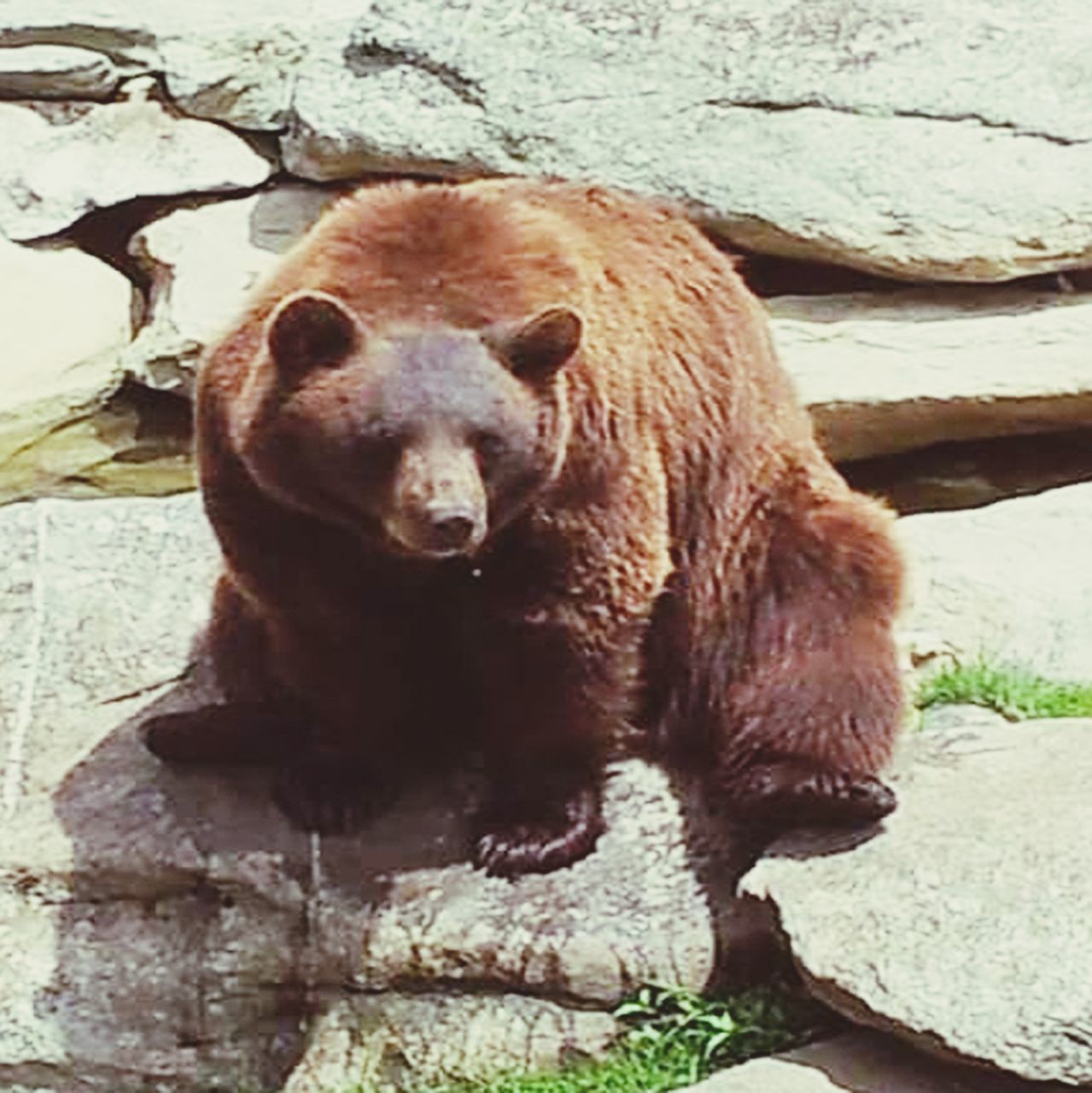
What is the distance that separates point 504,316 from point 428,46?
11.8 feet

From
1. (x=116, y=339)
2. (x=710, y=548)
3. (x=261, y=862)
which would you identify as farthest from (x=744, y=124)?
(x=261, y=862)

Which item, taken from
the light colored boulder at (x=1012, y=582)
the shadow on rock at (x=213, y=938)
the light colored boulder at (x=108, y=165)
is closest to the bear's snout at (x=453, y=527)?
the shadow on rock at (x=213, y=938)

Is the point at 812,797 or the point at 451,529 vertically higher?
the point at 451,529

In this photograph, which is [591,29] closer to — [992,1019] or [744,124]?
[744,124]

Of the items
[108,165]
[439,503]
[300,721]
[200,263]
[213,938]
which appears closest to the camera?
[439,503]

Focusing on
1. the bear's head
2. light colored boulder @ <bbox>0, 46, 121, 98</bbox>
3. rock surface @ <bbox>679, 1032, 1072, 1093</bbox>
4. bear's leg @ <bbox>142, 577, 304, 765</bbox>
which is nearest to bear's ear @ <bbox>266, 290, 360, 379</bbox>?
the bear's head

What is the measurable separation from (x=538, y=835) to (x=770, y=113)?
3.03m

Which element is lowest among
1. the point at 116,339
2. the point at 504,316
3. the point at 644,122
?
the point at 116,339

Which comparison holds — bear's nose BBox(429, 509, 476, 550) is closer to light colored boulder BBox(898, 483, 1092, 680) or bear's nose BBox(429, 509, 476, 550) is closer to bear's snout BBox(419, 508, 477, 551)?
bear's snout BBox(419, 508, 477, 551)

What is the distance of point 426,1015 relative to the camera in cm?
593

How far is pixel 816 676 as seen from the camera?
5.99 metres

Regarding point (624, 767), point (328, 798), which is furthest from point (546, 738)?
point (328, 798)

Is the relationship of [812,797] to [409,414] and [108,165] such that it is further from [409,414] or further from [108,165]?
[108,165]

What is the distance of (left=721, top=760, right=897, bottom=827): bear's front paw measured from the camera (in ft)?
19.2
